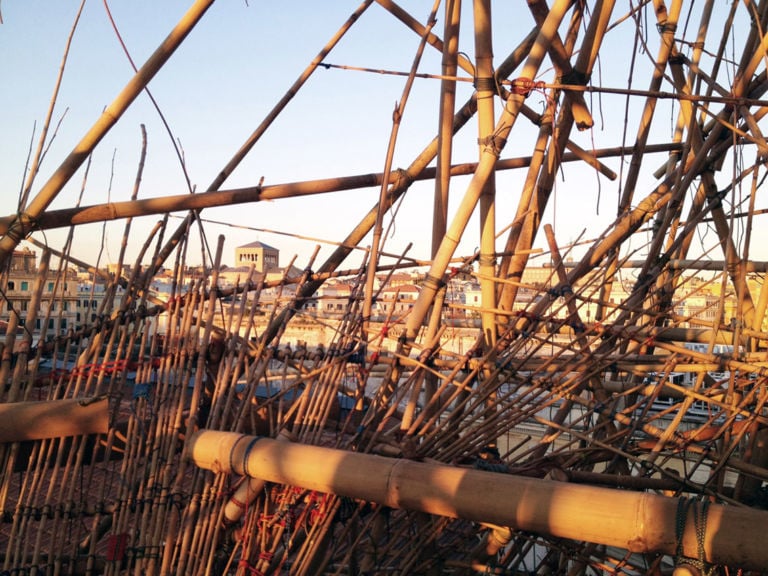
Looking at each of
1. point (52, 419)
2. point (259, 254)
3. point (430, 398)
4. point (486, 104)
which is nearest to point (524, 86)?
point (486, 104)

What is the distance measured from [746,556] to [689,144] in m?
1.82

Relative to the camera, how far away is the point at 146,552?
2.08 metres

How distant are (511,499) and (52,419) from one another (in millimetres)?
1513

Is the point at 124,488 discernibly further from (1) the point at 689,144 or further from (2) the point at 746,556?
(1) the point at 689,144

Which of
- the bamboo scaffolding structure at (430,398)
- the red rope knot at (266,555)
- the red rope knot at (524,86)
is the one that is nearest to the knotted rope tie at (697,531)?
the bamboo scaffolding structure at (430,398)

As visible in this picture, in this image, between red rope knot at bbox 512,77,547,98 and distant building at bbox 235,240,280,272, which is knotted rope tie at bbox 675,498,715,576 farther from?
distant building at bbox 235,240,280,272

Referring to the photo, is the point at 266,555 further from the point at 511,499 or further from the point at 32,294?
the point at 32,294

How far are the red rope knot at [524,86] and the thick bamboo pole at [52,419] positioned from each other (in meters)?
1.72

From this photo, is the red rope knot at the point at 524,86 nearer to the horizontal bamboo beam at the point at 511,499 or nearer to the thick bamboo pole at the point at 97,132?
the thick bamboo pole at the point at 97,132

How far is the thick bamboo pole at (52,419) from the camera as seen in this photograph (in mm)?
2145

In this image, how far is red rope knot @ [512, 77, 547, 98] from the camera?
2.26m

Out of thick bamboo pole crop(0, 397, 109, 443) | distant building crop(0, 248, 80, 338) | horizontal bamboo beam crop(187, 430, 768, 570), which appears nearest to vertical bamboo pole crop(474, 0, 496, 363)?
horizontal bamboo beam crop(187, 430, 768, 570)

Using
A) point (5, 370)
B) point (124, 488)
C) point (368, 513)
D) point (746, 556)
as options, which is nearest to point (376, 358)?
point (368, 513)

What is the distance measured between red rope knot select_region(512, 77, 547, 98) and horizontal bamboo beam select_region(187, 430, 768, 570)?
1303 mm
